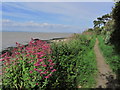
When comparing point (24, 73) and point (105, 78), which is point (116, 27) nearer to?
point (105, 78)

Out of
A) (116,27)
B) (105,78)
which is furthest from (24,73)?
(116,27)

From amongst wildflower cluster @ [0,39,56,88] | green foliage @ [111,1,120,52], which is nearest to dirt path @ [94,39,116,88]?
wildflower cluster @ [0,39,56,88]

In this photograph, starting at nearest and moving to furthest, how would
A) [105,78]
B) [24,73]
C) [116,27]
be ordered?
[24,73]
[105,78]
[116,27]

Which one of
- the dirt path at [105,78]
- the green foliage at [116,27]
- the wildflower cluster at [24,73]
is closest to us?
the wildflower cluster at [24,73]

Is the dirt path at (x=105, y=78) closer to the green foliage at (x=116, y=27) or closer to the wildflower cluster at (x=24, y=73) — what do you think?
the wildflower cluster at (x=24, y=73)

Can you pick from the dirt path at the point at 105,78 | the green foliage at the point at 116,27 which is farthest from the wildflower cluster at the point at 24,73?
the green foliage at the point at 116,27

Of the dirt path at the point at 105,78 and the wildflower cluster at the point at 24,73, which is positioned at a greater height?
the wildflower cluster at the point at 24,73

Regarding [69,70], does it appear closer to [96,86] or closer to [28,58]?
[96,86]

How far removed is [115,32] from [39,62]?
883 cm

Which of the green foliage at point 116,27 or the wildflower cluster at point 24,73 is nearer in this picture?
the wildflower cluster at point 24,73

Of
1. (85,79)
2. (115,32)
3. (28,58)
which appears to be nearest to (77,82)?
(85,79)

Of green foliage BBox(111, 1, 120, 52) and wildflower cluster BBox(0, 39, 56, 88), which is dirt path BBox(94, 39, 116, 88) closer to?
wildflower cluster BBox(0, 39, 56, 88)

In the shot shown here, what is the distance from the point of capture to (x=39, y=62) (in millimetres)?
2820

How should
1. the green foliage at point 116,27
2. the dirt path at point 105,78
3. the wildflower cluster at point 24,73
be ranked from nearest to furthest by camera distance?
the wildflower cluster at point 24,73
the dirt path at point 105,78
the green foliage at point 116,27
